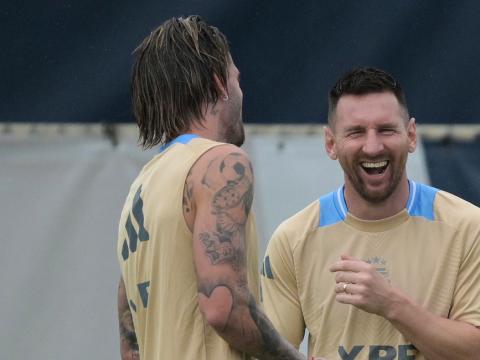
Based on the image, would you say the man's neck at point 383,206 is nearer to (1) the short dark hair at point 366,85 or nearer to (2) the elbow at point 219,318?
(1) the short dark hair at point 366,85

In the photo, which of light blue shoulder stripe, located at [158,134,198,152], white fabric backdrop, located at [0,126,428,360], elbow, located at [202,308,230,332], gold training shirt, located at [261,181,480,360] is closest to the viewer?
elbow, located at [202,308,230,332]

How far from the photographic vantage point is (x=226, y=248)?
2.59 m

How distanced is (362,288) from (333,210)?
1.19ft

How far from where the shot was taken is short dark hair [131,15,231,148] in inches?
110

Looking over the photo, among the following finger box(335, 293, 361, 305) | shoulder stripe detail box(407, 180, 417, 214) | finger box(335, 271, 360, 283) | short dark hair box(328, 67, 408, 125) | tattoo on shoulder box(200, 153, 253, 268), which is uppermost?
short dark hair box(328, 67, 408, 125)

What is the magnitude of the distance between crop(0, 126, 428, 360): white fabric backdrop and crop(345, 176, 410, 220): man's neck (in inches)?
52.5

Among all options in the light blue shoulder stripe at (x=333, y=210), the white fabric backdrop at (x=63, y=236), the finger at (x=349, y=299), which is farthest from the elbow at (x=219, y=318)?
the white fabric backdrop at (x=63, y=236)

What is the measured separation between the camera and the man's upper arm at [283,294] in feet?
10.2

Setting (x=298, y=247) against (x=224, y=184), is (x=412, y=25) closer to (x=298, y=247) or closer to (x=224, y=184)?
(x=298, y=247)

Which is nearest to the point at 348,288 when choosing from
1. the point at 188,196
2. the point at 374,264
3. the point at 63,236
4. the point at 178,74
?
the point at 374,264

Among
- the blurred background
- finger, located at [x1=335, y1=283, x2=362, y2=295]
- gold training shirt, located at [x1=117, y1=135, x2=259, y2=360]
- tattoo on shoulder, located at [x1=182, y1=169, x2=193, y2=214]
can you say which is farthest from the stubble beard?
the blurred background

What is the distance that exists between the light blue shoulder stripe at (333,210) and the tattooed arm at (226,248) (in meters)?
0.53

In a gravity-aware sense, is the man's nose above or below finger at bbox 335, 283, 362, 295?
above

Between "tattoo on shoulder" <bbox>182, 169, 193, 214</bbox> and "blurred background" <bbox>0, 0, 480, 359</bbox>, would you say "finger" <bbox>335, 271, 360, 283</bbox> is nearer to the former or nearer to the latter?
"tattoo on shoulder" <bbox>182, 169, 193, 214</bbox>
